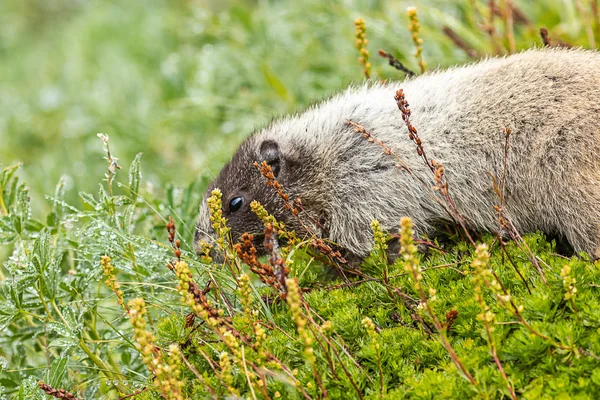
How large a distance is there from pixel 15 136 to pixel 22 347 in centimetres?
732

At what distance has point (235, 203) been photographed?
5.20m

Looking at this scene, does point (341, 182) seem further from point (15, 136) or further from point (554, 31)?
point (15, 136)

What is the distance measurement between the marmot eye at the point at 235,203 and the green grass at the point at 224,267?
403mm

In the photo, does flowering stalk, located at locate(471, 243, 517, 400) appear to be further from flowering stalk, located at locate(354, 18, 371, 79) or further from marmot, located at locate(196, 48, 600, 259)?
flowering stalk, located at locate(354, 18, 371, 79)

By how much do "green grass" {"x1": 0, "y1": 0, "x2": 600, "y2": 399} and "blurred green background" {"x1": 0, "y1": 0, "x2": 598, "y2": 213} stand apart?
0.10 feet

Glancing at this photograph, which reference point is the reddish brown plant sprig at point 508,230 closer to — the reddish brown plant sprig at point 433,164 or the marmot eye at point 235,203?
the reddish brown plant sprig at point 433,164

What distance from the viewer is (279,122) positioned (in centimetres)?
564

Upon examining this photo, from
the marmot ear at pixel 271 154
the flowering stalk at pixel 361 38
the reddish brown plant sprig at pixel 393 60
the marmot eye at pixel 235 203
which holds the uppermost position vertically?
the flowering stalk at pixel 361 38

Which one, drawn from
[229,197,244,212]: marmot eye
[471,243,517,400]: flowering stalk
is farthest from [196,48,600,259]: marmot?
[471,243,517,400]: flowering stalk

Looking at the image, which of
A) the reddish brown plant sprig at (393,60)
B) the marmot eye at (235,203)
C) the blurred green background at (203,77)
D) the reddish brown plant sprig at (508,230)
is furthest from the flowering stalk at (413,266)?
the blurred green background at (203,77)

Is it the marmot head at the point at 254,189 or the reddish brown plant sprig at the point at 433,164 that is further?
the marmot head at the point at 254,189

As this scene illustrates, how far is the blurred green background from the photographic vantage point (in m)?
7.49

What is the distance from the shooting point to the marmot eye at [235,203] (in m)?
5.19

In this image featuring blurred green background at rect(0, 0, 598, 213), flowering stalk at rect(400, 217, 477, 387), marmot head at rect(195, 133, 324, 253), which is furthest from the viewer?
blurred green background at rect(0, 0, 598, 213)
